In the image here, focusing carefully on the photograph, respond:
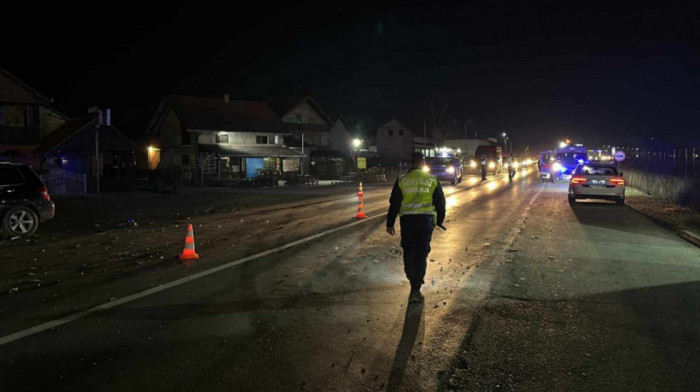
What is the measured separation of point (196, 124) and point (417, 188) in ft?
126

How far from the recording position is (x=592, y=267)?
28.3ft

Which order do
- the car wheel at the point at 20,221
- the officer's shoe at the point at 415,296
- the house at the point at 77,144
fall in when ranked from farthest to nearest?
the house at the point at 77,144, the car wheel at the point at 20,221, the officer's shoe at the point at 415,296

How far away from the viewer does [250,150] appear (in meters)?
44.3

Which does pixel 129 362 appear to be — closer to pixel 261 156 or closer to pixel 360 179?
pixel 360 179

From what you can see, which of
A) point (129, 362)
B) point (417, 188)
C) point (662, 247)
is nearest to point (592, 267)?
point (662, 247)

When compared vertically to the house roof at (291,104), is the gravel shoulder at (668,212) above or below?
below

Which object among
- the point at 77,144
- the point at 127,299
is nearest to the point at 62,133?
the point at 77,144

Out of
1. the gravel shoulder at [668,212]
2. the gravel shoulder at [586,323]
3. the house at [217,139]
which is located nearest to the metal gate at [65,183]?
the house at [217,139]

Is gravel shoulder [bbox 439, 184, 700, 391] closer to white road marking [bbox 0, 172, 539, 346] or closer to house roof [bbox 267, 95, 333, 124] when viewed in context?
white road marking [bbox 0, 172, 539, 346]

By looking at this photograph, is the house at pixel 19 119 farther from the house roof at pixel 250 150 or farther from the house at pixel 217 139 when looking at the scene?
the house roof at pixel 250 150

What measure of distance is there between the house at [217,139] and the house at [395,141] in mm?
31113

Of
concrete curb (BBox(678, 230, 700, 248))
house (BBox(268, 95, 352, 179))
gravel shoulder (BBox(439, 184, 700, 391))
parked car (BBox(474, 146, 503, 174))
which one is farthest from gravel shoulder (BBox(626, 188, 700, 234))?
house (BBox(268, 95, 352, 179))

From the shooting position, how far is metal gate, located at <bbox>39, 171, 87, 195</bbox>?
24378 mm

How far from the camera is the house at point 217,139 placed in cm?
4259
